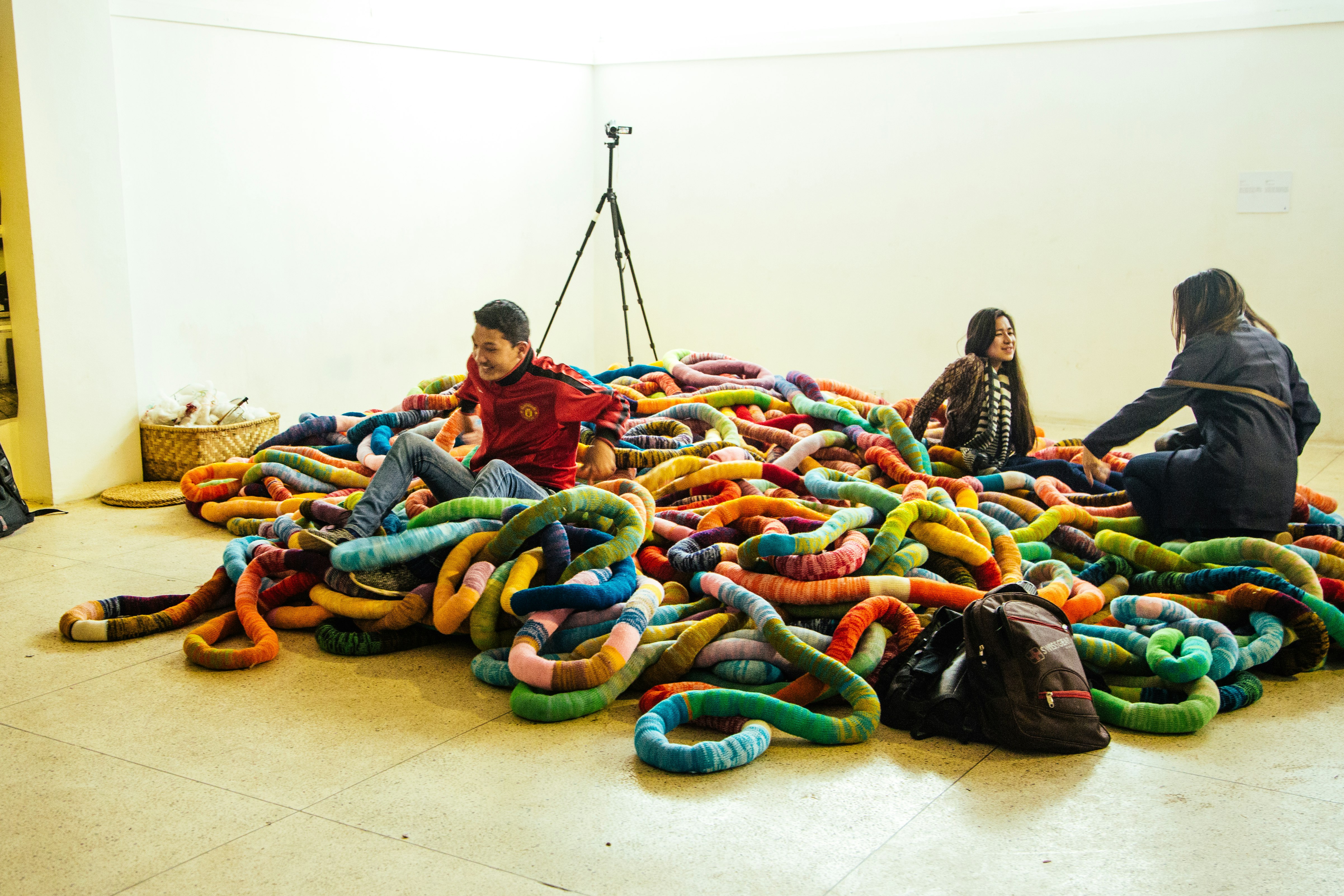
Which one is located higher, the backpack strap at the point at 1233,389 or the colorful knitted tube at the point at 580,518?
the backpack strap at the point at 1233,389

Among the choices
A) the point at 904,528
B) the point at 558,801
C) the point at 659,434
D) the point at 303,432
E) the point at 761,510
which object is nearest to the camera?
the point at 558,801

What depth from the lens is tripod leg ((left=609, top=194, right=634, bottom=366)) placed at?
7.57m

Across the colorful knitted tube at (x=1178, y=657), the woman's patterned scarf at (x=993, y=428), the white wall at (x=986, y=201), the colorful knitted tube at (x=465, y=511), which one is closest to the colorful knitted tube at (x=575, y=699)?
the colorful knitted tube at (x=465, y=511)

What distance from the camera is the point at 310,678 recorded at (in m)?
3.06

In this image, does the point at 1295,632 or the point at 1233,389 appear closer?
the point at 1295,632

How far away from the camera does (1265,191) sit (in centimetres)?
661

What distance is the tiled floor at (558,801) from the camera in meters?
2.08

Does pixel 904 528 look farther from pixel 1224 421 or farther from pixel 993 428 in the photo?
pixel 993 428

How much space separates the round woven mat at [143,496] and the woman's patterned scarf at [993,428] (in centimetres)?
347

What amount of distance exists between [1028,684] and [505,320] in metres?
1.99

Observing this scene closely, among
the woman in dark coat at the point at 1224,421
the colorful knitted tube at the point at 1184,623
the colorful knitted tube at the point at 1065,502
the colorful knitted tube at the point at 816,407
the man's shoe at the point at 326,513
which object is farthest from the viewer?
the colorful knitted tube at the point at 816,407

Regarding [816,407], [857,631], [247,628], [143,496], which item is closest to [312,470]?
[143,496]

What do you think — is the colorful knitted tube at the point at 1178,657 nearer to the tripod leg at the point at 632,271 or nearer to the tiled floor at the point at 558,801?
the tiled floor at the point at 558,801

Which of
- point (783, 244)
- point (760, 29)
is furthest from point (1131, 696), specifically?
point (760, 29)
